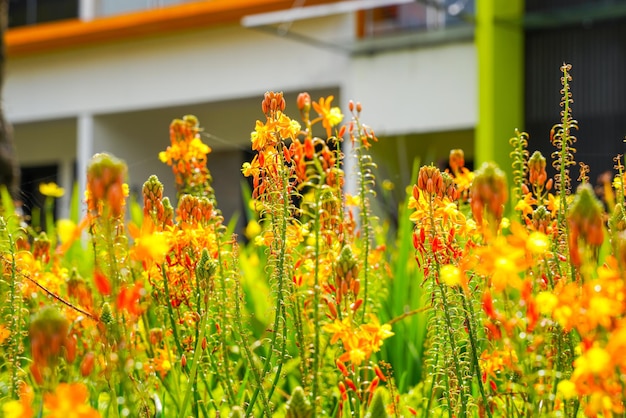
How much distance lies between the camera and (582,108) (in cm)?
1014

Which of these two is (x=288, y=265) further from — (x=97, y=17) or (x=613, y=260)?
(x=97, y=17)

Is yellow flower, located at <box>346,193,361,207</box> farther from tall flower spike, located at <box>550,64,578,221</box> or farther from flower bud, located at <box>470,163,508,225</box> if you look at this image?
flower bud, located at <box>470,163,508,225</box>

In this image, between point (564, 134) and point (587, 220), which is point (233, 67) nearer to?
point (564, 134)

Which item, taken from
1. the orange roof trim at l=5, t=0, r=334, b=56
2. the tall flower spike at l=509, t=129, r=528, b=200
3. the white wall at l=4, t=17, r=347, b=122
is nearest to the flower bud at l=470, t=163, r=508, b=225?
the tall flower spike at l=509, t=129, r=528, b=200

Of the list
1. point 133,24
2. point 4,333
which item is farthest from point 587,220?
point 133,24

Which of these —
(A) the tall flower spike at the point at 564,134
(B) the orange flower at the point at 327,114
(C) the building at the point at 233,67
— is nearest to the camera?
(A) the tall flower spike at the point at 564,134

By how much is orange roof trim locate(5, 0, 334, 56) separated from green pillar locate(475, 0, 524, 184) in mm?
1842

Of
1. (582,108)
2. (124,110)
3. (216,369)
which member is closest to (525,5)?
(582,108)

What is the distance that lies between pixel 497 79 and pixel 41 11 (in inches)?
274

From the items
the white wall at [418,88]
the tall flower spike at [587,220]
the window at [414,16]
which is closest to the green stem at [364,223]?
the tall flower spike at [587,220]

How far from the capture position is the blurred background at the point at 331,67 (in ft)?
33.7

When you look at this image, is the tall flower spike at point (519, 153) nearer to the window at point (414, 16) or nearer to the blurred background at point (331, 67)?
the blurred background at point (331, 67)

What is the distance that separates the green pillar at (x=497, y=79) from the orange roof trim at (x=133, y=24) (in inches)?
72.5

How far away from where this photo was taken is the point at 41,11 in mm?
14375
